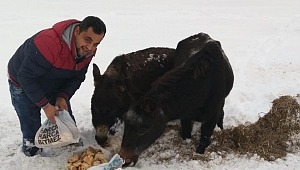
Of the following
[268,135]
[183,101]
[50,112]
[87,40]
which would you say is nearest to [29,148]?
[50,112]

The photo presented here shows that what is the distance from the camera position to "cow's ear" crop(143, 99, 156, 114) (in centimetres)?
452

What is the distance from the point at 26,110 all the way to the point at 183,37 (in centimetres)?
688

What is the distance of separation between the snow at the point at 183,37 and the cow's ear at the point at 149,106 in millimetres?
785

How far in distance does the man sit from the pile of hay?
226 centimetres

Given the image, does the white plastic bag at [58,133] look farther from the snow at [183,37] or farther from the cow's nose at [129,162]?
the cow's nose at [129,162]

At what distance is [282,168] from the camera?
5086 mm

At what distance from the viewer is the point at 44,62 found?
4504 millimetres

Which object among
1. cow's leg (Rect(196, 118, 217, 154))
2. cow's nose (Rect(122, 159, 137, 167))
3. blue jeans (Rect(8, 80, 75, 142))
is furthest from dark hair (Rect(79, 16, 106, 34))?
cow's leg (Rect(196, 118, 217, 154))

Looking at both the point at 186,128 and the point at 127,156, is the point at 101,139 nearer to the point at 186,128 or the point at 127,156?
the point at 127,156

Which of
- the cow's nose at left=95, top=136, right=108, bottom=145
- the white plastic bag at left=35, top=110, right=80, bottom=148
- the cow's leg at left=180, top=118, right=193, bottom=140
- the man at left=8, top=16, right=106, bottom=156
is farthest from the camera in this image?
the cow's leg at left=180, top=118, right=193, bottom=140

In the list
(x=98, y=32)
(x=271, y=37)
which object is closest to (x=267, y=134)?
(x=98, y=32)

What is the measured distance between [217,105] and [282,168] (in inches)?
46.9

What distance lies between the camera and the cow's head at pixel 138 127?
4629 millimetres

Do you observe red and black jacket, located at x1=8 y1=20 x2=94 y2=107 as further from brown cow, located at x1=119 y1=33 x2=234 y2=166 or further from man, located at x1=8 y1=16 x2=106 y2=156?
brown cow, located at x1=119 y1=33 x2=234 y2=166
